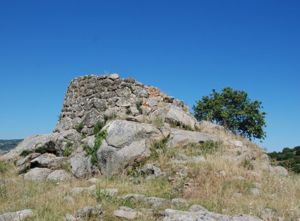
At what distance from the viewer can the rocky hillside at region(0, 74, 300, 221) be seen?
10281mm

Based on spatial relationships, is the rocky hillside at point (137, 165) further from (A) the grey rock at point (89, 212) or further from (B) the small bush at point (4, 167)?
(B) the small bush at point (4, 167)

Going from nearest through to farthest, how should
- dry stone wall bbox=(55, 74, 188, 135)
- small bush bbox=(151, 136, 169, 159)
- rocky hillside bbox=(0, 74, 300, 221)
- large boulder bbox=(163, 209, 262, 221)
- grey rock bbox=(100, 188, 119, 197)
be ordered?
1. large boulder bbox=(163, 209, 262, 221)
2. rocky hillside bbox=(0, 74, 300, 221)
3. grey rock bbox=(100, 188, 119, 197)
4. small bush bbox=(151, 136, 169, 159)
5. dry stone wall bbox=(55, 74, 188, 135)

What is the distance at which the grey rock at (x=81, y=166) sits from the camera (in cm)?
1535

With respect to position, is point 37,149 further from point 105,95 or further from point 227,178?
point 227,178

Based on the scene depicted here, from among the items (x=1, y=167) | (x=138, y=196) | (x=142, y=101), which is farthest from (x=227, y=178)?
(x=1, y=167)

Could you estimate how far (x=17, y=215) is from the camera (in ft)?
31.6

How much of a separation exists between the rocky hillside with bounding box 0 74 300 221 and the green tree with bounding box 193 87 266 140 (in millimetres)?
20508

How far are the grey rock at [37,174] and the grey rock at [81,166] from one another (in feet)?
3.16

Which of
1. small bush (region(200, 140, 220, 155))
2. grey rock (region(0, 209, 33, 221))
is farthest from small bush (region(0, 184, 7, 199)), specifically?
small bush (region(200, 140, 220, 155))

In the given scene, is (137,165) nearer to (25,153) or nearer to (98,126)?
(98,126)

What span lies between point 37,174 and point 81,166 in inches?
62.8

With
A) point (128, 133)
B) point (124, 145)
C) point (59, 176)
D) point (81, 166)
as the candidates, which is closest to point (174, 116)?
point (128, 133)

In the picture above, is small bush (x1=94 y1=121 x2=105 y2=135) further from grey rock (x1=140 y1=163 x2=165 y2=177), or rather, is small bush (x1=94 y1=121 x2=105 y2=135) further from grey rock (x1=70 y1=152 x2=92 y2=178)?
grey rock (x1=140 y1=163 x2=165 y2=177)

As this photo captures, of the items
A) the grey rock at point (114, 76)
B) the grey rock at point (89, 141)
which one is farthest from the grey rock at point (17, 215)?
A: the grey rock at point (114, 76)
